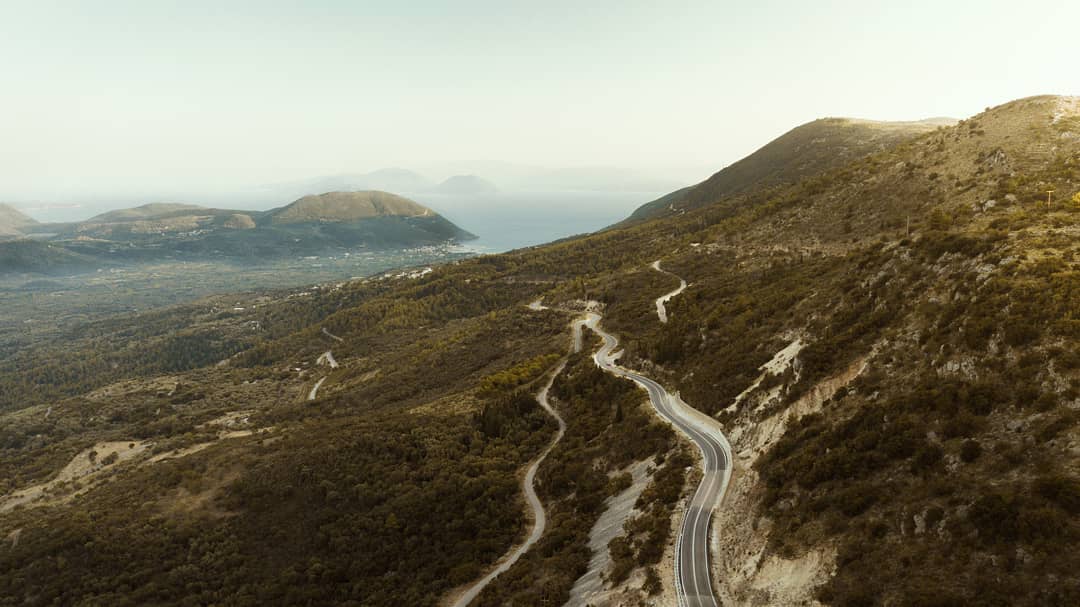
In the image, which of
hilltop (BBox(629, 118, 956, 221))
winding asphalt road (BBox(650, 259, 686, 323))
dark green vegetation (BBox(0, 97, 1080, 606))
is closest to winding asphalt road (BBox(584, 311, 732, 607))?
dark green vegetation (BBox(0, 97, 1080, 606))

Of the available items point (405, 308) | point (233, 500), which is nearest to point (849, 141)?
point (405, 308)

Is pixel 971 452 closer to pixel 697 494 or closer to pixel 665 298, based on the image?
pixel 697 494

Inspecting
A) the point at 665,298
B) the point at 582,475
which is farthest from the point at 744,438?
the point at 665,298

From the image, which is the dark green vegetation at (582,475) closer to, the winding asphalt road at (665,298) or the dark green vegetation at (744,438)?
the dark green vegetation at (744,438)

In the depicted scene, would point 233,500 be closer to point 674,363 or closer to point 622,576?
point 622,576

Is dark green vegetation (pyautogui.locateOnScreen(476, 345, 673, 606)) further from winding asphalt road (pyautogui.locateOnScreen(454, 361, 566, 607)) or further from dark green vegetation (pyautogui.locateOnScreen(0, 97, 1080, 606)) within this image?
winding asphalt road (pyautogui.locateOnScreen(454, 361, 566, 607))

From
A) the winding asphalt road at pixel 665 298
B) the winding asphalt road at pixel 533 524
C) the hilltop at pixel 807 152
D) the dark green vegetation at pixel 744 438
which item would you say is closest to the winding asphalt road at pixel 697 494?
the dark green vegetation at pixel 744 438
